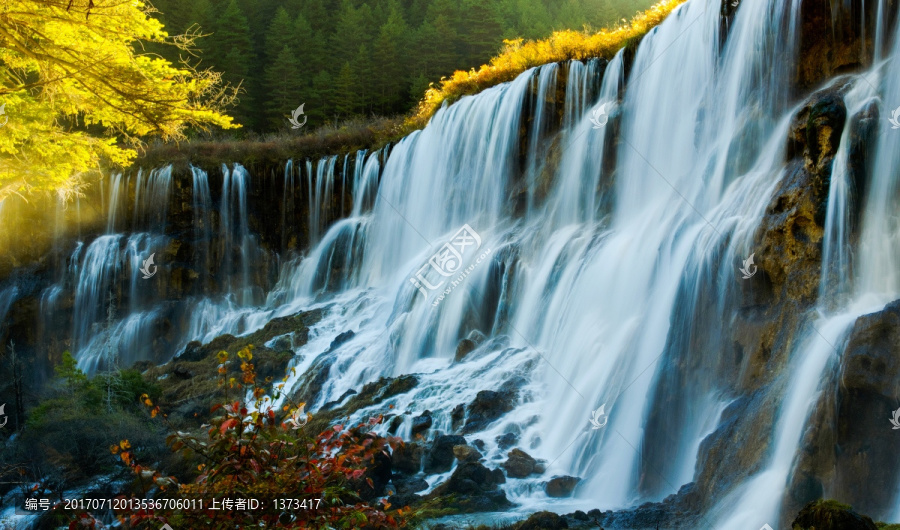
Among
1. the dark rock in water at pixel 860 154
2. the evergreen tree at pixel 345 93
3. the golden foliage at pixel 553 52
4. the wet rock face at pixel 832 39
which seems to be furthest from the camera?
the evergreen tree at pixel 345 93

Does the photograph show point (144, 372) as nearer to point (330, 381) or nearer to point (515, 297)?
point (330, 381)

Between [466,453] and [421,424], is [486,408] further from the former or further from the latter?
[466,453]

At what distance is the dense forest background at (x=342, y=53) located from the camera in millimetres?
39219

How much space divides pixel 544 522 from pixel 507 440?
10.4 feet

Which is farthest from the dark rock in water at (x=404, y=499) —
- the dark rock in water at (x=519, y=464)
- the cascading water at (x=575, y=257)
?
the dark rock in water at (x=519, y=464)

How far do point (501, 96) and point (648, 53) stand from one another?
4.55 metres

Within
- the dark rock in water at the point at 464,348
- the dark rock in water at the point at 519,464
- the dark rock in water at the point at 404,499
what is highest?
the dark rock in water at the point at 464,348

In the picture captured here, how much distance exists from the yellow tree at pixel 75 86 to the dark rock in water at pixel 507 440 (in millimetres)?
6048

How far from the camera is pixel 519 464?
9977mm

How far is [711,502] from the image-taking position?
778cm

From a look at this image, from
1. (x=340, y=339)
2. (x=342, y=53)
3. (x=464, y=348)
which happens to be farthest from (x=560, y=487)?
(x=342, y=53)

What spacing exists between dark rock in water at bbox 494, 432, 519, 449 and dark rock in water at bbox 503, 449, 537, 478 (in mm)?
549

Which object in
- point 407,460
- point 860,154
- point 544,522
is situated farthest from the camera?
point 407,460

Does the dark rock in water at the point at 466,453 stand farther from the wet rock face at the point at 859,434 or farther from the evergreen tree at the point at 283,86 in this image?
the evergreen tree at the point at 283,86
